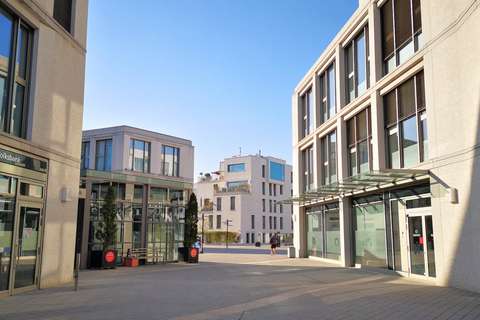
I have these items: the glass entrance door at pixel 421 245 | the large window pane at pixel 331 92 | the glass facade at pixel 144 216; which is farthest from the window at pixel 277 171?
the glass entrance door at pixel 421 245

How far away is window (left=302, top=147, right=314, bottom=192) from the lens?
25.2 metres

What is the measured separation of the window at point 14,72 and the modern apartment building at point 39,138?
0.9 inches

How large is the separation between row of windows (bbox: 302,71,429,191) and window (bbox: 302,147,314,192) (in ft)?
11.9

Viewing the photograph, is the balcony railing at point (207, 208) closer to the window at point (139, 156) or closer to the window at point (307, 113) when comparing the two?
the window at point (139, 156)

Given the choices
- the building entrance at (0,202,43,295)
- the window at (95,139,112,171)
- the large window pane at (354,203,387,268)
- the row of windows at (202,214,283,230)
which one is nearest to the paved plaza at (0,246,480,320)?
the building entrance at (0,202,43,295)

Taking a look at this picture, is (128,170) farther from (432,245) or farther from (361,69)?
(432,245)

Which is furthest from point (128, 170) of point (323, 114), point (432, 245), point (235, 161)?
point (235, 161)

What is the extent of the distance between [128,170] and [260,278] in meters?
25.7

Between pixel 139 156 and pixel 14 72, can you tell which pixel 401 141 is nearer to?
pixel 14 72

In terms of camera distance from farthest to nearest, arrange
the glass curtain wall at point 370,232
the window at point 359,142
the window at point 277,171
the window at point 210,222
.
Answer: the window at point 277,171 → the window at point 210,222 → the window at point 359,142 → the glass curtain wall at point 370,232

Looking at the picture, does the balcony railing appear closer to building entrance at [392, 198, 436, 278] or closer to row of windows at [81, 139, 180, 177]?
row of windows at [81, 139, 180, 177]

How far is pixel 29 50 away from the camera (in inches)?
458

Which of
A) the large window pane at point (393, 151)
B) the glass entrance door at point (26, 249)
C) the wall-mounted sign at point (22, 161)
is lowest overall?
the glass entrance door at point (26, 249)

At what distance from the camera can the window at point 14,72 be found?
10570 mm
